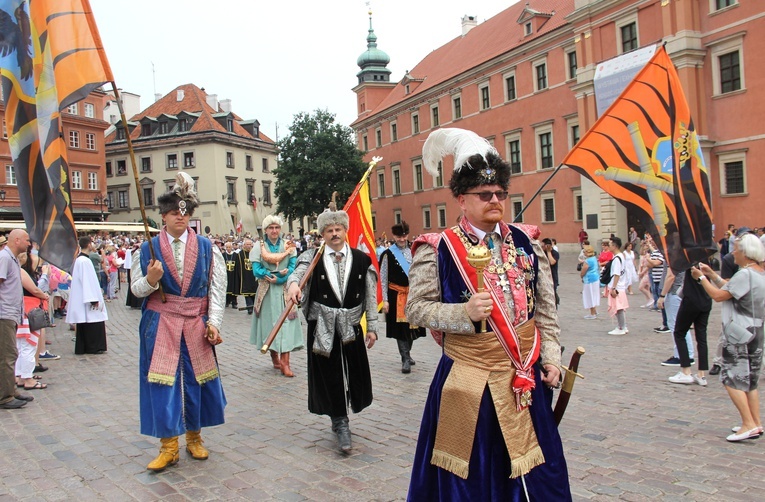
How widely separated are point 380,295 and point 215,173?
56.7 metres

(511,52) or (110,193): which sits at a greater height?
(511,52)

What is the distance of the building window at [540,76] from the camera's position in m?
37.8

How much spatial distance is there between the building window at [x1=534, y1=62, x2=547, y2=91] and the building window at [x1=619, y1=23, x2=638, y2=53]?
6.96 meters

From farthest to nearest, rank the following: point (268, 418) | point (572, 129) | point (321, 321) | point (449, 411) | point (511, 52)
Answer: point (511, 52), point (572, 129), point (268, 418), point (321, 321), point (449, 411)

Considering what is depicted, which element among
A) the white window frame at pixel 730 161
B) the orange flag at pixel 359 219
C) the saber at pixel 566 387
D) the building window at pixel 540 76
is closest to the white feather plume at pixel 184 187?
the orange flag at pixel 359 219

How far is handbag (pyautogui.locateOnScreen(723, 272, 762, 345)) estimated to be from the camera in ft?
17.5

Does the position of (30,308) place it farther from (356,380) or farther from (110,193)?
(110,193)

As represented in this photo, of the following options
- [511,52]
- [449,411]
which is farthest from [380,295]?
[511,52]

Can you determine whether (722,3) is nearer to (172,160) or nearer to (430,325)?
(430,325)

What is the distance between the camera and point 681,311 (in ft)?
23.6

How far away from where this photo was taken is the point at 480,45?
4722 cm

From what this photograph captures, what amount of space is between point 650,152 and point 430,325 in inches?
188

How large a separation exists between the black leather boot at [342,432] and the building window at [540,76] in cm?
3585

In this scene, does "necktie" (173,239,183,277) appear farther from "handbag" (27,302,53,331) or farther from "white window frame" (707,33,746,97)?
"white window frame" (707,33,746,97)
